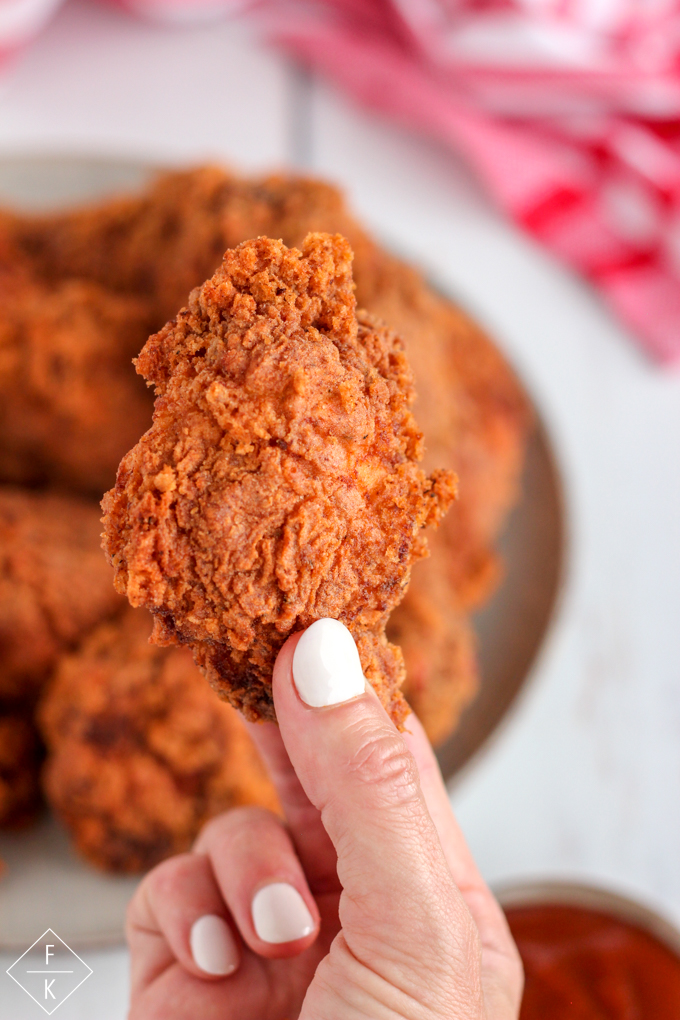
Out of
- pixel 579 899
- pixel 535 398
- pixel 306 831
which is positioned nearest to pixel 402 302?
pixel 535 398

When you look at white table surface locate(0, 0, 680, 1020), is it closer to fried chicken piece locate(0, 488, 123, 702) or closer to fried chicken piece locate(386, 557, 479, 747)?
fried chicken piece locate(386, 557, 479, 747)

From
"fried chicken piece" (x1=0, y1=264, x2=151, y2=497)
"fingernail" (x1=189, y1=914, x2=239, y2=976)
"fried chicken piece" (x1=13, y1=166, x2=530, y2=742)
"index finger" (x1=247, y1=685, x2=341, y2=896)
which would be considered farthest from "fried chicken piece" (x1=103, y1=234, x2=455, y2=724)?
"fried chicken piece" (x1=0, y1=264, x2=151, y2=497)

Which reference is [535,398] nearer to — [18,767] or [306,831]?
[306,831]

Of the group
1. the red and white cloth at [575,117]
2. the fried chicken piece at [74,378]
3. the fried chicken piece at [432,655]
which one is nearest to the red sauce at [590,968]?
the fried chicken piece at [432,655]

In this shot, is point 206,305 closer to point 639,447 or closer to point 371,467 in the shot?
point 371,467

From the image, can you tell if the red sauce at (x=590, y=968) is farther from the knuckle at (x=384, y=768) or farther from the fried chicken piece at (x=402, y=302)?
the knuckle at (x=384, y=768)

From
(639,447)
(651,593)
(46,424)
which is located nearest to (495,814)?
(651,593)

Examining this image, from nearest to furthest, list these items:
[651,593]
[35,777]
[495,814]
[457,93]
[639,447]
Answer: [35,777] < [495,814] < [651,593] < [639,447] < [457,93]
